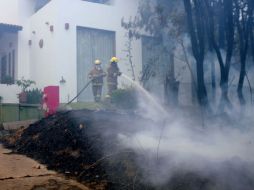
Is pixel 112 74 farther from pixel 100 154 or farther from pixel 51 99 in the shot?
pixel 100 154

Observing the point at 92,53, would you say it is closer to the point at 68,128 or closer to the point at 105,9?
the point at 105,9

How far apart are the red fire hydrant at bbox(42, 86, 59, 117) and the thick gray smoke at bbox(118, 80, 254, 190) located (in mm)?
2772

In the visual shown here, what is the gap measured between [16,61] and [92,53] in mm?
3444

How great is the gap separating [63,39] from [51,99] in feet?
11.2

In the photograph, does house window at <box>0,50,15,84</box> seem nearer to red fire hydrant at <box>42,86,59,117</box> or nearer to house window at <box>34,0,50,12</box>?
house window at <box>34,0,50,12</box>

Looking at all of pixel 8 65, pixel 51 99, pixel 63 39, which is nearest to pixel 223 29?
pixel 51 99

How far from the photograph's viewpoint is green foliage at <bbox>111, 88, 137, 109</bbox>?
962 cm

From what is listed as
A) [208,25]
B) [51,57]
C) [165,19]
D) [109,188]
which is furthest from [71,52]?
[109,188]

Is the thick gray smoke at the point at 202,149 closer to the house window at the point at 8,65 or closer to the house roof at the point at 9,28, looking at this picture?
the house roof at the point at 9,28

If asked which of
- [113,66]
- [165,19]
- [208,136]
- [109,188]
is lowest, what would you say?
[109,188]

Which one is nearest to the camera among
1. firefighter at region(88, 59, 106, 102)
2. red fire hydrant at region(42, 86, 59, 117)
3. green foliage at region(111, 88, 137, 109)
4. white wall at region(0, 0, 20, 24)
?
red fire hydrant at region(42, 86, 59, 117)

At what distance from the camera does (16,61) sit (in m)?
13.3

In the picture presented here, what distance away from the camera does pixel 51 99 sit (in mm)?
8258

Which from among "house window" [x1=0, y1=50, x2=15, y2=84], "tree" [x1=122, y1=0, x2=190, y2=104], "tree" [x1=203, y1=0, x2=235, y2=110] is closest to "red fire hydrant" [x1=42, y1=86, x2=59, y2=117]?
"tree" [x1=122, y1=0, x2=190, y2=104]
